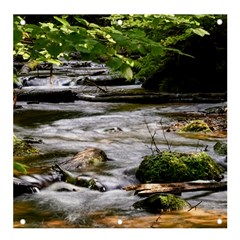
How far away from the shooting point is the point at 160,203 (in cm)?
244

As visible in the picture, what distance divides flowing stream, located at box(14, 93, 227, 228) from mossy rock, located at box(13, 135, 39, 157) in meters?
0.04

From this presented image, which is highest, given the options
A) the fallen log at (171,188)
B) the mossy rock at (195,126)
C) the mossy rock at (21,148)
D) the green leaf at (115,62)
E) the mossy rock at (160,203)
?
the green leaf at (115,62)

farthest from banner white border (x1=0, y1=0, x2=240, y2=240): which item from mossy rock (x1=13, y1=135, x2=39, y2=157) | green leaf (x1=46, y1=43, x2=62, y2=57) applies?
green leaf (x1=46, y1=43, x2=62, y2=57)

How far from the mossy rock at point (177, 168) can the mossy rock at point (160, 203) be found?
4.6 inches

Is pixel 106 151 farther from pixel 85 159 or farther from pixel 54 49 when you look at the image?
pixel 54 49

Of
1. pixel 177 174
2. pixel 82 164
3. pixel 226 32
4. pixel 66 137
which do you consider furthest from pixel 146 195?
pixel 226 32

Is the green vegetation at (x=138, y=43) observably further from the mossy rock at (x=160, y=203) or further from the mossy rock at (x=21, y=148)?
the mossy rock at (x=160, y=203)

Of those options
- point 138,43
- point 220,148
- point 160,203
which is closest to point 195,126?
point 220,148

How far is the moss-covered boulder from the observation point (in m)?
2.54

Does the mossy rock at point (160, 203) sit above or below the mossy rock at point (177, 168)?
below

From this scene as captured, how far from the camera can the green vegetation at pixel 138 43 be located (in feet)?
5.49
